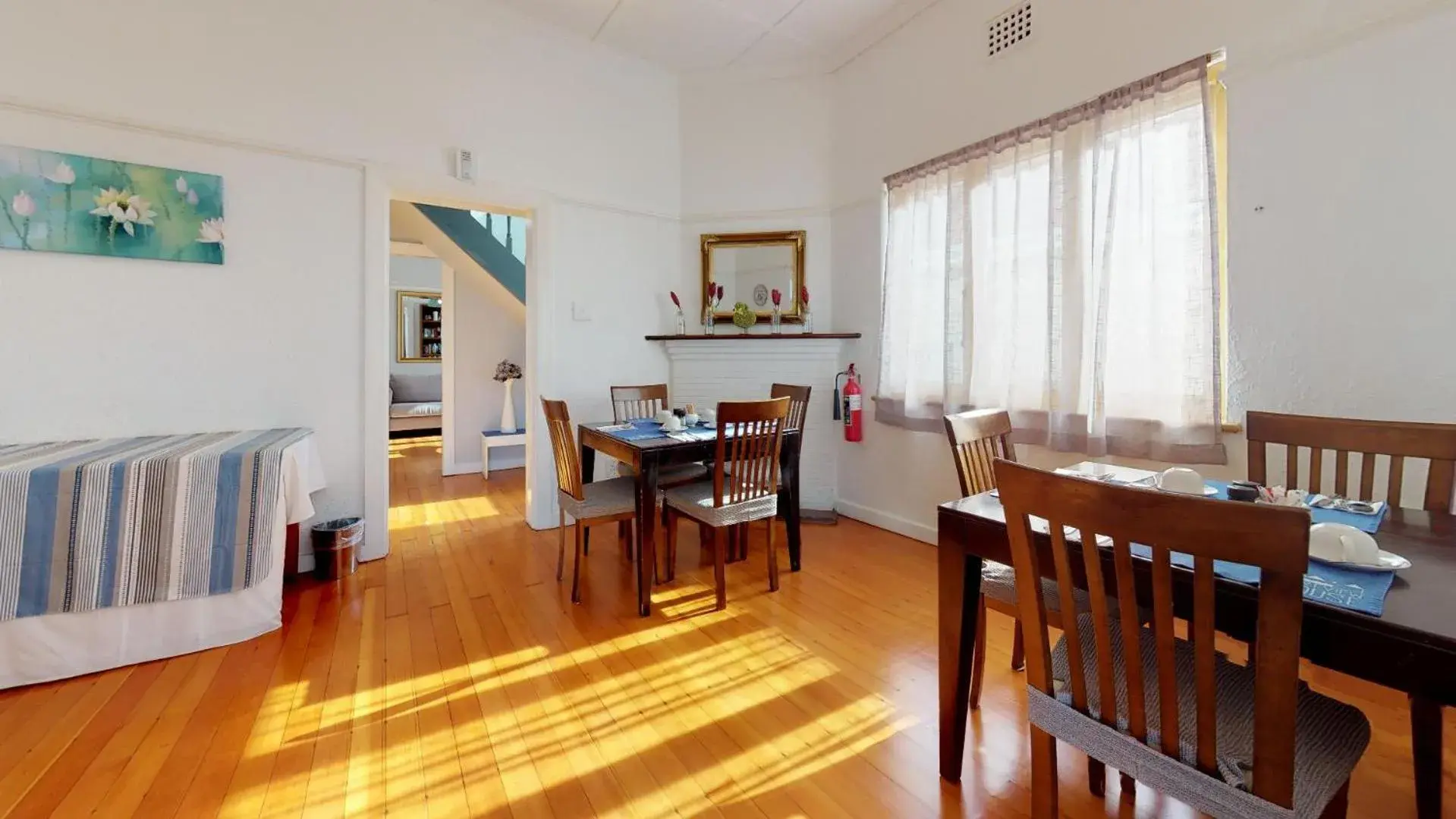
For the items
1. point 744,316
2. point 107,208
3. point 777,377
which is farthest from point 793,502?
point 107,208

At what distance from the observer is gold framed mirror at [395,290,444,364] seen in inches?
335

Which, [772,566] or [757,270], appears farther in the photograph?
[757,270]

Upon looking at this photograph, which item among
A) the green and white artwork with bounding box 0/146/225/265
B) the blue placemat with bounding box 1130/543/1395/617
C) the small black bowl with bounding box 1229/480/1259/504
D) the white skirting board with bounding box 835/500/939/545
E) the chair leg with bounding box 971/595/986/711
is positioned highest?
the green and white artwork with bounding box 0/146/225/265

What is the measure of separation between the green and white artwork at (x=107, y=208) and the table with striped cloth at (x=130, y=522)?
89 centimetres

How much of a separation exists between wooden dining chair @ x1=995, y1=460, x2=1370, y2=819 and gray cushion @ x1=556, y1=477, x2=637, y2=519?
1897 mm

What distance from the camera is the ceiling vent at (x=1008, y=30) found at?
286cm

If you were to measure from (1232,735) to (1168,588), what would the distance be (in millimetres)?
351

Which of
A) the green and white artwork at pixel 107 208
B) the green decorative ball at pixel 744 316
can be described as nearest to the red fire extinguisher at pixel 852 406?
the green decorative ball at pixel 744 316

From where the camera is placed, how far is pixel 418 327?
28.5 feet

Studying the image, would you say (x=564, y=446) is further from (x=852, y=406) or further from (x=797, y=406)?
(x=852, y=406)

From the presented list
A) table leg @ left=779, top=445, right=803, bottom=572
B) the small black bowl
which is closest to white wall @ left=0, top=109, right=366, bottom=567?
table leg @ left=779, top=445, right=803, bottom=572

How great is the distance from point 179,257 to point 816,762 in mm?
3407

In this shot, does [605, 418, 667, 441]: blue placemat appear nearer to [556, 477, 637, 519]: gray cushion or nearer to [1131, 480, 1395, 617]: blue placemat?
[556, 477, 637, 519]: gray cushion

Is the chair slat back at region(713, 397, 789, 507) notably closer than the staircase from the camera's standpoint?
Yes
